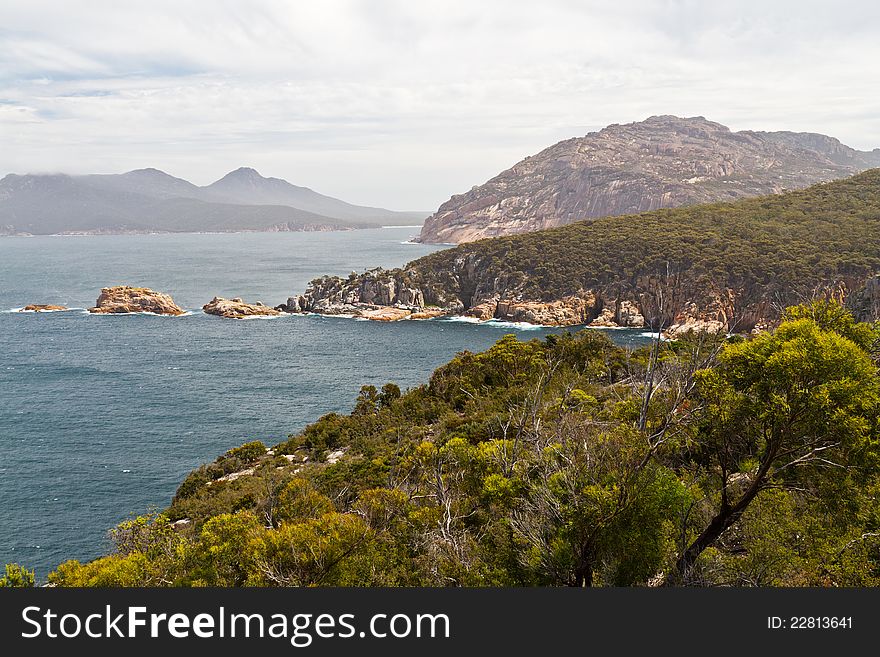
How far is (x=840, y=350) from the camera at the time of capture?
8.71 meters

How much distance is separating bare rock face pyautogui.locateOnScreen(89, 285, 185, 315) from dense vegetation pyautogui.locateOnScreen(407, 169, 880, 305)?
38.4 metres

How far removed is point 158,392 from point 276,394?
980 centimetres

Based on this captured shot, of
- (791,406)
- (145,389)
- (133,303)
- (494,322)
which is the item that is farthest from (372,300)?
(791,406)

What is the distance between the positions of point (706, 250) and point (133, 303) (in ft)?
278

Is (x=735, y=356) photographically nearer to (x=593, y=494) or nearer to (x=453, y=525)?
(x=593, y=494)

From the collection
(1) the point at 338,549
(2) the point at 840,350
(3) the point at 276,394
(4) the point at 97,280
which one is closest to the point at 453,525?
(1) the point at 338,549

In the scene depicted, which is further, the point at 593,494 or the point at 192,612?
the point at 593,494

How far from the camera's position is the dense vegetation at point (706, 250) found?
73375 mm

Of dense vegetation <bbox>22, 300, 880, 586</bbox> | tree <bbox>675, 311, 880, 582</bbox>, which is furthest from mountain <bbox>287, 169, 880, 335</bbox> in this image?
tree <bbox>675, 311, 880, 582</bbox>

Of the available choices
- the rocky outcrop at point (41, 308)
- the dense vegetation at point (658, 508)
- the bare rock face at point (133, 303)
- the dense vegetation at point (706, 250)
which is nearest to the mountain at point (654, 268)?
the dense vegetation at point (706, 250)

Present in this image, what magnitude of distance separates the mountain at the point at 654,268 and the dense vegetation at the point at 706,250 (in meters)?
0.16

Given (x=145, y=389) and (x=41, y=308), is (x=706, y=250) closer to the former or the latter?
(x=145, y=389)

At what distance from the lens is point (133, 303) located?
89312 millimetres

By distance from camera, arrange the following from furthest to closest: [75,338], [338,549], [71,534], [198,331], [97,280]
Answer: [97,280], [198,331], [75,338], [71,534], [338,549]
